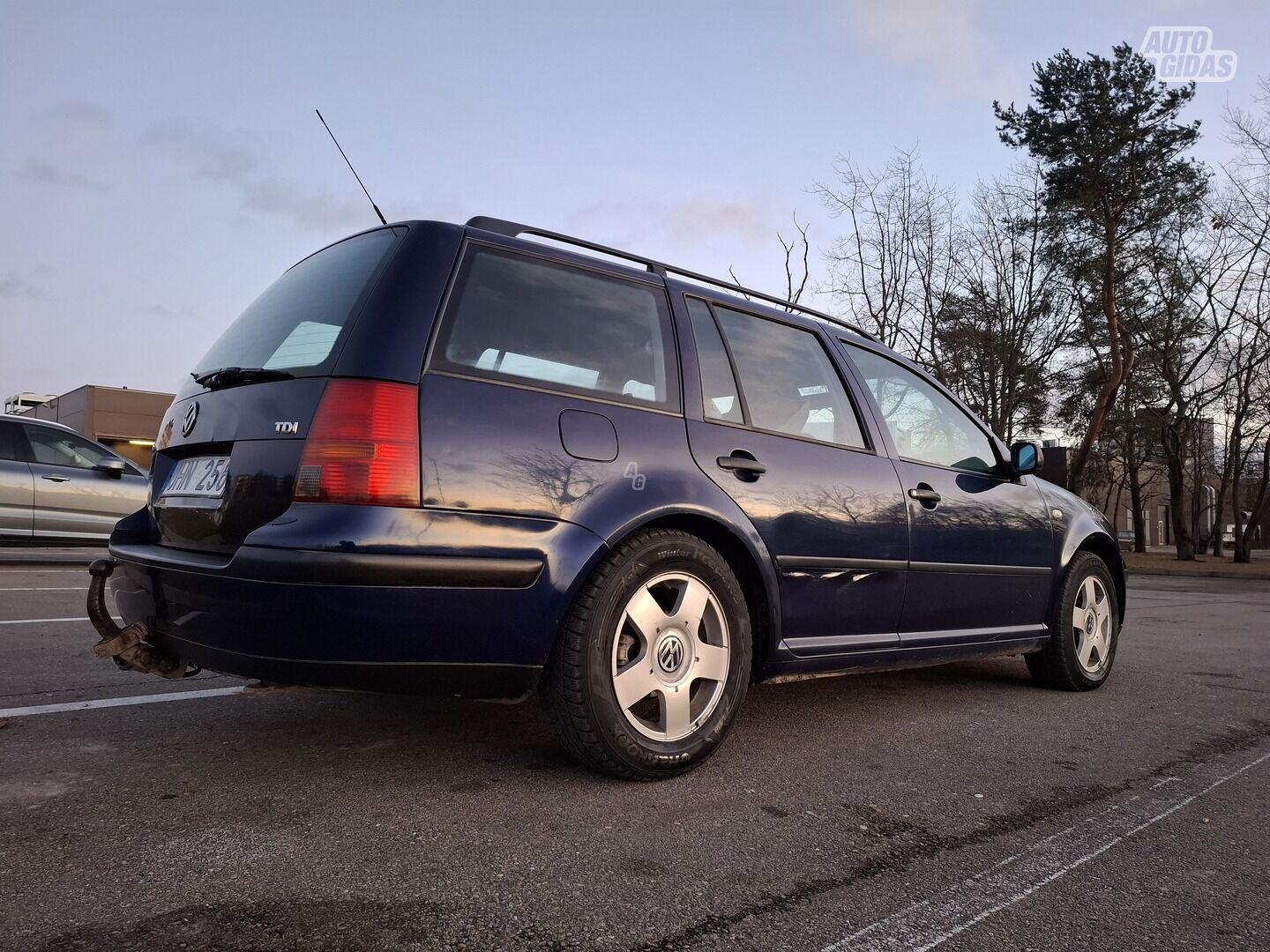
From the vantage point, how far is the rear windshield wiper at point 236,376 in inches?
101

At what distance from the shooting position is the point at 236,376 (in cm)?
269

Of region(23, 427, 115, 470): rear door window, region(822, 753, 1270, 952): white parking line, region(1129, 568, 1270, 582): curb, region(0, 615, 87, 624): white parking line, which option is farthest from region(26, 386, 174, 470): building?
region(822, 753, 1270, 952): white parking line

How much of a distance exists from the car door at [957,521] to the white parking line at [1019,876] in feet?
3.49

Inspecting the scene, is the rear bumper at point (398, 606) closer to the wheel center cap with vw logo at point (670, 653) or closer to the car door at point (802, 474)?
the wheel center cap with vw logo at point (670, 653)

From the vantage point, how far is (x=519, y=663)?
2473mm

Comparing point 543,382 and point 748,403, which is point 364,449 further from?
point 748,403

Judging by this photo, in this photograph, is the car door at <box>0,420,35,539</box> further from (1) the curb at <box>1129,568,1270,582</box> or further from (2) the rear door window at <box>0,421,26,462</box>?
(1) the curb at <box>1129,568,1270,582</box>

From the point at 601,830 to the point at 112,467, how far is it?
10065 millimetres

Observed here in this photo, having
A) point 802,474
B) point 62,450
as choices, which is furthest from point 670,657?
point 62,450

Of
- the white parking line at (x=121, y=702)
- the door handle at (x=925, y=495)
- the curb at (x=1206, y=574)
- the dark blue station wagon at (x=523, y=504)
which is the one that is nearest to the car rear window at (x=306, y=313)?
the dark blue station wagon at (x=523, y=504)

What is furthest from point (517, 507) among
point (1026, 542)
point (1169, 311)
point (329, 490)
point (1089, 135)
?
point (1169, 311)

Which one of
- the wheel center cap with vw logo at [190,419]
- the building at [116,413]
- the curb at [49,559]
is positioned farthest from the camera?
the building at [116,413]

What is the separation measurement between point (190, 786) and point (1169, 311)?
1220 inches

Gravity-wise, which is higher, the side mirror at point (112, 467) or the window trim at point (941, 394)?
the window trim at point (941, 394)
